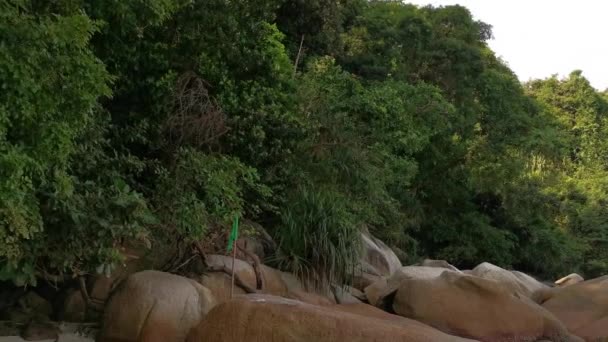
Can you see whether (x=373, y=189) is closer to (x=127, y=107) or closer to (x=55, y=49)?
(x=127, y=107)

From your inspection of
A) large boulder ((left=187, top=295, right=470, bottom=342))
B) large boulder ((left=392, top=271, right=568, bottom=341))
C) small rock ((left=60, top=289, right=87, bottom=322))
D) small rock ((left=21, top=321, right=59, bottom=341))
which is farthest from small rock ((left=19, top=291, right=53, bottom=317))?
large boulder ((left=392, top=271, right=568, bottom=341))

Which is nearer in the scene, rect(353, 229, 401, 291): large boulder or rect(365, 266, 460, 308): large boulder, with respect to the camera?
rect(365, 266, 460, 308): large boulder

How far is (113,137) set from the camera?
998cm

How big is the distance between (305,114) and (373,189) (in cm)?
210

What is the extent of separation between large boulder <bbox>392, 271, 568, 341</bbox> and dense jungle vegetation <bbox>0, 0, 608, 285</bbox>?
146 cm

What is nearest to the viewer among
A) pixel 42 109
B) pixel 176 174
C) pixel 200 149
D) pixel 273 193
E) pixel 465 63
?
pixel 42 109

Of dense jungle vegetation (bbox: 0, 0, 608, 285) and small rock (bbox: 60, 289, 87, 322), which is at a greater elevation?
dense jungle vegetation (bbox: 0, 0, 608, 285)

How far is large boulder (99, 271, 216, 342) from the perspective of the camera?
305 inches

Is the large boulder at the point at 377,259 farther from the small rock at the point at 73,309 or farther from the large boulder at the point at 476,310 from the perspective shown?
the small rock at the point at 73,309

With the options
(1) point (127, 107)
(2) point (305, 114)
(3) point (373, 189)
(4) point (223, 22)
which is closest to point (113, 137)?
(1) point (127, 107)

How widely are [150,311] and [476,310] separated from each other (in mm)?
5751

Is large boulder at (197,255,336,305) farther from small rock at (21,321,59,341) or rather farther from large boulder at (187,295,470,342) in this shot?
small rock at (21,321,59,341)

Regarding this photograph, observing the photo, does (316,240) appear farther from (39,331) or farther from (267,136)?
(39,331)

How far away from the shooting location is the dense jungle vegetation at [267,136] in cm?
597
